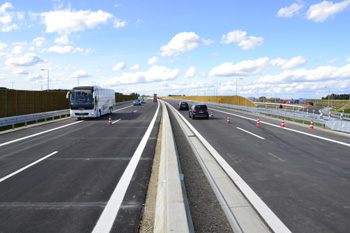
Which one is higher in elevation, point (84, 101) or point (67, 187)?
point (84, 101)

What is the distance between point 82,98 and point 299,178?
2035 cm

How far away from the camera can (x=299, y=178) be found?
21.1 ft

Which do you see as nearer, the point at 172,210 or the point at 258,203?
the point at 172,210

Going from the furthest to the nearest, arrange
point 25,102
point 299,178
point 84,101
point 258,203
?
point 25,102 → point 84,101 → point 299,178 → point 258,203

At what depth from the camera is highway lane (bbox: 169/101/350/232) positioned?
4234 mm

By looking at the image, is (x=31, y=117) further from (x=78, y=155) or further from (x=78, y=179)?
(x=78, y=179)

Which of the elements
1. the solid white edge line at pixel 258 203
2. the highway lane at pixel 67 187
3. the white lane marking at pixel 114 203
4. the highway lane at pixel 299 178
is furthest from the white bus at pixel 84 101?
the solid white edge line at pixel 258 203

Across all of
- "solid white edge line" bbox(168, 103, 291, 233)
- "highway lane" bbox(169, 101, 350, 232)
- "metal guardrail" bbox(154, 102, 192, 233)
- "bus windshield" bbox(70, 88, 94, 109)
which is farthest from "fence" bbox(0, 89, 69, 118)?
"metal guardrail" bbox(154, 102, 192, 233)

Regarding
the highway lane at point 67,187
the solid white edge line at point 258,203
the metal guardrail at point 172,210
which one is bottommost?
the highway lane at point 67,187

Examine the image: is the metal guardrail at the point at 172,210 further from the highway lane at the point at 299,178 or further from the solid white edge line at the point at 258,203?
the highway lane at the point at 299,178

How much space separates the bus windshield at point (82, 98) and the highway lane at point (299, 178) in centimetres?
1490

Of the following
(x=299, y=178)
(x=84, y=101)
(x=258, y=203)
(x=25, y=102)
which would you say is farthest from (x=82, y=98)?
(x=258, y=203)

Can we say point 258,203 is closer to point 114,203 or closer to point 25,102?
point 114,203

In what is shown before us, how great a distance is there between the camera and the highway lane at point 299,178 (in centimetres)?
423
